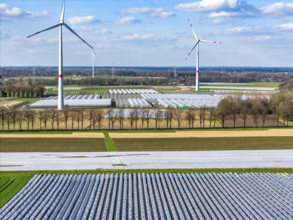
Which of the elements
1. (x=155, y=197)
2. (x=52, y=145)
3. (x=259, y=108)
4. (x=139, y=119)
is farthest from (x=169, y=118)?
(x=155, y=197)

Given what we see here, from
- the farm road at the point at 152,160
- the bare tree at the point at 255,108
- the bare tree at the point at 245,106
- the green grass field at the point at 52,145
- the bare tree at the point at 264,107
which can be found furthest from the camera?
the bare tree at the point at 264,107

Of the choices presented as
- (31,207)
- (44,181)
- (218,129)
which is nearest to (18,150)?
(44,181)

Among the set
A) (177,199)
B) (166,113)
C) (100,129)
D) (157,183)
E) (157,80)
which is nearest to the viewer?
(177,199)

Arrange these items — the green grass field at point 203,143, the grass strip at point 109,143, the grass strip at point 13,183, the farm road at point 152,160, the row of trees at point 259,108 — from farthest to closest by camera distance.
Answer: the row of trees at point 259,108 → the green grass field at point 203,143 → the grass strip at point 109,143 → the farm road at point 152,160 → the grass strip at point 13,183

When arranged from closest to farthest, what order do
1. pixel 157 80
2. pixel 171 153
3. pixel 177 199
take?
pixel 177 199, pixel 171 153, pixel 157 80

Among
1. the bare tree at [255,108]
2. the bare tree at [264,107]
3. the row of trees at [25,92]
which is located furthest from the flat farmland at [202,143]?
the row of trees at [25,92]

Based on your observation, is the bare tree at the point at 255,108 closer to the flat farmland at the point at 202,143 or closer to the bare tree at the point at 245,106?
the bare tree at the point at 245,106

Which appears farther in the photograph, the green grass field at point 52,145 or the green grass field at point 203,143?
the green grass field at point 203,143

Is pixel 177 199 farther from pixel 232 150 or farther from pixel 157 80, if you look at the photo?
pixel 157 80
